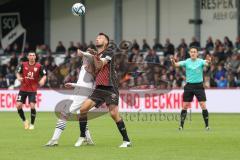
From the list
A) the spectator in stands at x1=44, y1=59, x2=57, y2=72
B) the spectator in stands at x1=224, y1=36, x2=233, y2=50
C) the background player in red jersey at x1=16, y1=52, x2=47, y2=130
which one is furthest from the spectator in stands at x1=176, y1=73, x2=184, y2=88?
the background player in red jersey at x1=16, y1=52, x2=47, y2=130

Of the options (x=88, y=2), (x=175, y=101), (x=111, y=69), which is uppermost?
(x=88, y=2)

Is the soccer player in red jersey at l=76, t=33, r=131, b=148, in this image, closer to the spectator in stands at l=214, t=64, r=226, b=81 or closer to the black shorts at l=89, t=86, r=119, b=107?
the black shorts at l=89, t=86, r=119, b=107

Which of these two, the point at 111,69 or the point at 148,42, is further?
the point at 148,42

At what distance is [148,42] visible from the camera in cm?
4306

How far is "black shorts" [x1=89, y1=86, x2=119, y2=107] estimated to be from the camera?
15.9 meters

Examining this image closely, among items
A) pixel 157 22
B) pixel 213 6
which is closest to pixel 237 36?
pixel 213 6

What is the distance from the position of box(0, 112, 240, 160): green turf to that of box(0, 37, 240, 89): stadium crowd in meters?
8.20

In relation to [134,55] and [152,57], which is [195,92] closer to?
[152,57]

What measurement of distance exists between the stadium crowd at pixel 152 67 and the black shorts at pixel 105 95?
678 inches

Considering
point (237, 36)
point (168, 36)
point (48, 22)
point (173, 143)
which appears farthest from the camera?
point (48, 22)

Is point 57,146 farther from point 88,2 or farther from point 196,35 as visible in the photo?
point 88,2

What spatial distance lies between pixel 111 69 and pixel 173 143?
8.14 feet

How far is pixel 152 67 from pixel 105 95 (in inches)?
769

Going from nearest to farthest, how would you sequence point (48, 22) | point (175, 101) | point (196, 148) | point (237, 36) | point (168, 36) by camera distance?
1. point (196, 148)
2. point (175, 101)
3. point (237, 36)
4. point (168, 36)
5. point (48, 22)
